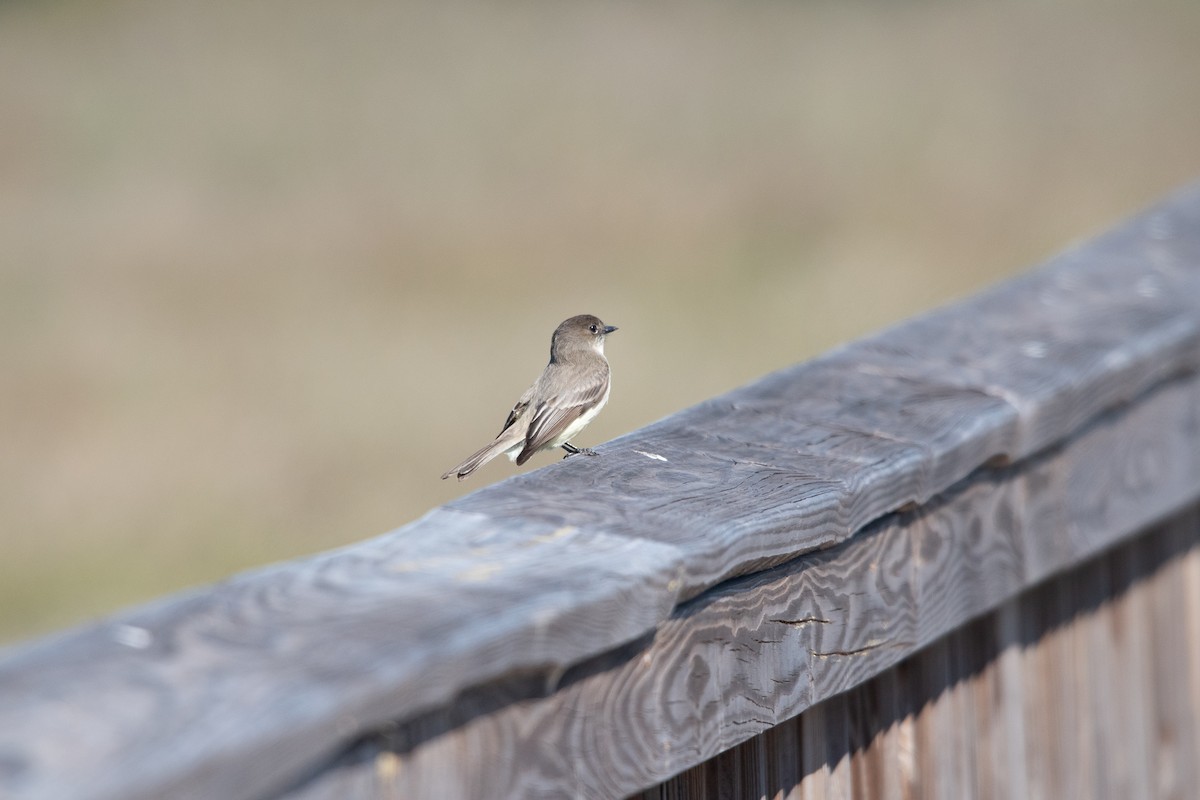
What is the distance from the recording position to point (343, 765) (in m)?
1.49

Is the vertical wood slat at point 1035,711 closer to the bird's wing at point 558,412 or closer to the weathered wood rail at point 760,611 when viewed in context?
the weathered wood rail at point 760,611

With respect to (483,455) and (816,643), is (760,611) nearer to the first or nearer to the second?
(816,643)

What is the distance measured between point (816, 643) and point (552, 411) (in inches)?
113

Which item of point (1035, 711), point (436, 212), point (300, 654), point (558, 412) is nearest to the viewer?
point (300, 654)

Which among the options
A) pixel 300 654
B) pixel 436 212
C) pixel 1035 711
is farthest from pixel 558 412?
pixel 436 212

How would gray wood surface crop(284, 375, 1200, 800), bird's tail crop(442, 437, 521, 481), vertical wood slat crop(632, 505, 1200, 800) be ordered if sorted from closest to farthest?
gray wood surface crop(284, 375, 1200, 800), vertical wood slat crop(632, 505, 1200, 800), bird's tail crop(442, 437, 521, 481)

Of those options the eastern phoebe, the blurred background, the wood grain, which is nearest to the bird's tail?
the eastern phoebe

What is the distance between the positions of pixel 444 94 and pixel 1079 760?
37.3 ft

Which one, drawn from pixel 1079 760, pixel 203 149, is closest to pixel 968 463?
pixel 1079 760

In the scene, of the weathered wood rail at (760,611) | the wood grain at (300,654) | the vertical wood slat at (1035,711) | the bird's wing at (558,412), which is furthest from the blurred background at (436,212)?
the wood grain at (300,654)

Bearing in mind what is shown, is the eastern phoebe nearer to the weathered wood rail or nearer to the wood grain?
the weathered wood rail

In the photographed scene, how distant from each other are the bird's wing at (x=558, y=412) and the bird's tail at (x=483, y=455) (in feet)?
0.37

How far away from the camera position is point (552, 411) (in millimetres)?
5039

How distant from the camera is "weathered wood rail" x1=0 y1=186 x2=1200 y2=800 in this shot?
1402mm
